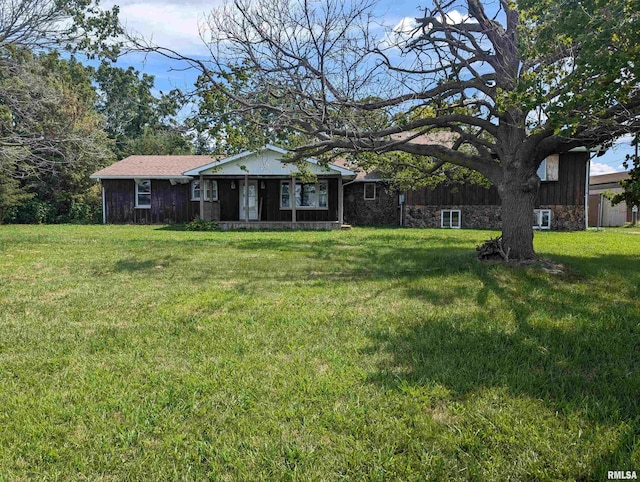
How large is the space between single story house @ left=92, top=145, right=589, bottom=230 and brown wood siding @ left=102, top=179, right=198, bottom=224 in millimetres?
41

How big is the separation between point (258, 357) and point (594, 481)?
2.43m

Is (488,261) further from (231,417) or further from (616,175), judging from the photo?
(616,175)

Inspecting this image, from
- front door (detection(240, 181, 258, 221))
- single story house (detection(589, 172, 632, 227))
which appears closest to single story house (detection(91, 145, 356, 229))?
front door (detection(240, 181, 258, 221))

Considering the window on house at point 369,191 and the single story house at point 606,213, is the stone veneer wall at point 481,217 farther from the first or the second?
the single story house at point 606,213

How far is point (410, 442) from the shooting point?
2.44 meters

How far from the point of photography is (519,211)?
8.26m

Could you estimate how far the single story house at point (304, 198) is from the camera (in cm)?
1898

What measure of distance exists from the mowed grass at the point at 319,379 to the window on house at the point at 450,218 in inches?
549

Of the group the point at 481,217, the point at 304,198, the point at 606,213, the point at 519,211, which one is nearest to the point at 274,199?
the point at 304,198

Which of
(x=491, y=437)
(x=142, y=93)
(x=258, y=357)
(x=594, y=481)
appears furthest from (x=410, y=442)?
(x=142, y=93)

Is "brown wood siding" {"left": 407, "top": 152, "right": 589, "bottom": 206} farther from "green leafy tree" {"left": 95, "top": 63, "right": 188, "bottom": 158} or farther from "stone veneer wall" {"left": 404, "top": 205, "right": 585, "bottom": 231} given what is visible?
"green leafy tree" {"left": 95, "top": 63, "right": 188, "bottom": 158}

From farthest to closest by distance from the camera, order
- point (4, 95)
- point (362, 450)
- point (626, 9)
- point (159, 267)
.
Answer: point (4, 95)
point (159, 267)
point (626, 9)
point (362, 450)

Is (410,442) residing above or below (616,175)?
below

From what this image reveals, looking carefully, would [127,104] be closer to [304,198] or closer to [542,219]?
[304,198]
